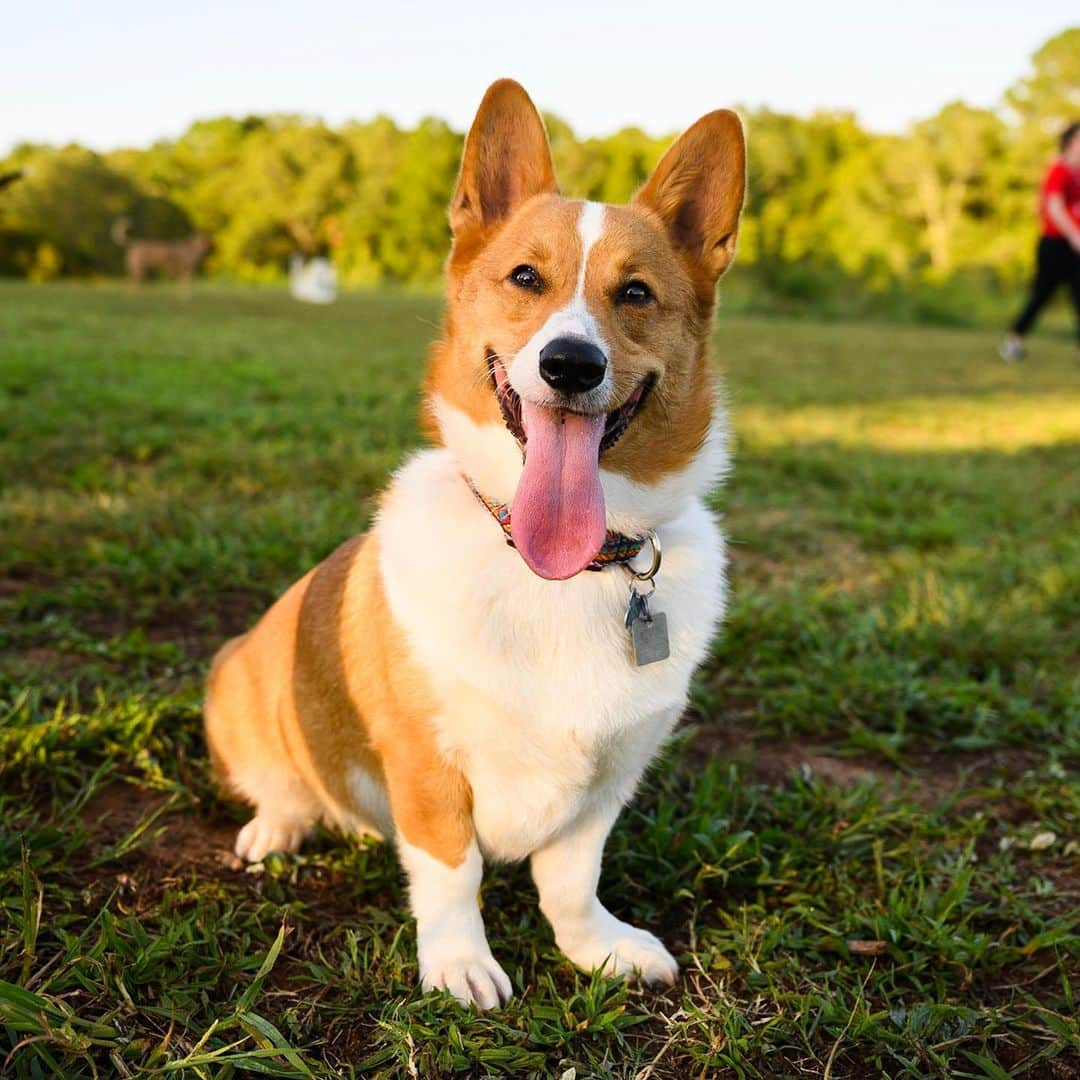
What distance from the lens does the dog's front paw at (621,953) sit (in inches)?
85.8

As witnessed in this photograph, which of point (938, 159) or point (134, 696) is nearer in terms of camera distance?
point (134, 696)

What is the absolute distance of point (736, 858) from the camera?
2.53 metres

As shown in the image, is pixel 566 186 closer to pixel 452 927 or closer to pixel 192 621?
pixel 192 621

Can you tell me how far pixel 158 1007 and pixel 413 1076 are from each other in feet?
1.67

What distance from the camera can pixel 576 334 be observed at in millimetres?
2045

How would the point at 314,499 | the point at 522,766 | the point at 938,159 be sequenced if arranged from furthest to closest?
the point at 938,159, the point at 314,499, the point at 522,766

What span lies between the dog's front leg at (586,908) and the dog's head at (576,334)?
613mm

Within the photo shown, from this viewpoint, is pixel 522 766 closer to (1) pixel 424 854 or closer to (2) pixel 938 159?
(1) pixel 424 854

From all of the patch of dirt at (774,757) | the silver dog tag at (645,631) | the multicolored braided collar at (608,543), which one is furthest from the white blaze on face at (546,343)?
the patch of dirt at (774,757)

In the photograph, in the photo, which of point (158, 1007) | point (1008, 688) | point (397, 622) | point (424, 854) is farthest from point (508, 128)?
point (1008, 688)

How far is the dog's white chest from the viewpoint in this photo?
79.7 inches

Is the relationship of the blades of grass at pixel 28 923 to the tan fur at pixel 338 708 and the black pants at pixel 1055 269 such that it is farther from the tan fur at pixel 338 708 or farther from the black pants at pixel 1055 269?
the black pants at pixel 1055 269

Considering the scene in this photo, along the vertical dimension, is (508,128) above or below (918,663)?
above

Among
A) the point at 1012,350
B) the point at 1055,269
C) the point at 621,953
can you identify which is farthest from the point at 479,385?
the point at 1012,350
